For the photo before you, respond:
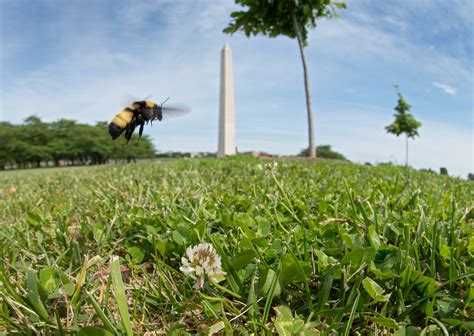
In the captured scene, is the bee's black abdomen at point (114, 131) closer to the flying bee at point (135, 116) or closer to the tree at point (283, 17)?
the flying bee at point (135, 116)

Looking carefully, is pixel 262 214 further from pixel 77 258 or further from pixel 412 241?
pixel 77 258

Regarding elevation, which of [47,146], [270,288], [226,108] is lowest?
[270,288]

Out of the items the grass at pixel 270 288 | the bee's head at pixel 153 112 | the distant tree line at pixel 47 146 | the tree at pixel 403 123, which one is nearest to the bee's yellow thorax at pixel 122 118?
the bee's head at pixel 153 112

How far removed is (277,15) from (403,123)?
1388 cm

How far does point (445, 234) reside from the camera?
1345 mm

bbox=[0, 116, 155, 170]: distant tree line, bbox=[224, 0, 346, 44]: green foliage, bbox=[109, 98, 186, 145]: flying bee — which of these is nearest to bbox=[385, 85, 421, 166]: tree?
bbox=[224, 0, 346, 44]: green foliage

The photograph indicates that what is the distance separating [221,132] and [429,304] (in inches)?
575

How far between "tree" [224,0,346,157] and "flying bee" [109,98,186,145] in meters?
13.6

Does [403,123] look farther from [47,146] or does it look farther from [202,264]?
[47,146]

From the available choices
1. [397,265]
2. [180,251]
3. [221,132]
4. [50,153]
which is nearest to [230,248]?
[180,251]

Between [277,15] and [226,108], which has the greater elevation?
[277,15]

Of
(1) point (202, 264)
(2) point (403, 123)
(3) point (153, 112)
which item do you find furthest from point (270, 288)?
(2) point (403, 123)

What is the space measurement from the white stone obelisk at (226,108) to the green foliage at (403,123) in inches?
596

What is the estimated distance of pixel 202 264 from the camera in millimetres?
885
